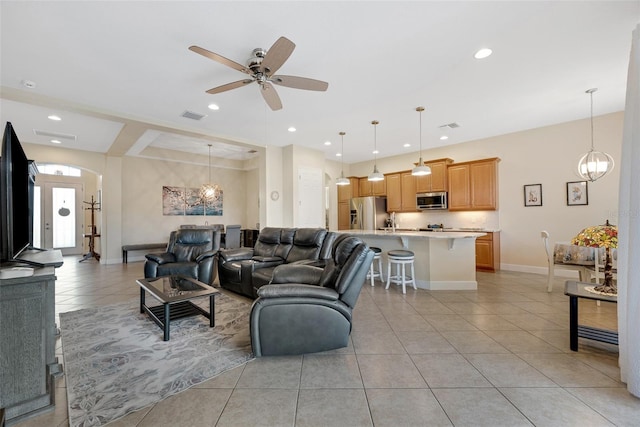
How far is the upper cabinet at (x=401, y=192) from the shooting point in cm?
739

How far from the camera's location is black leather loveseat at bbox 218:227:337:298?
3.96 metres

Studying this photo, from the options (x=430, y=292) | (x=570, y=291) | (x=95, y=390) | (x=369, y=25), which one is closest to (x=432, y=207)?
(x=430, y=292)

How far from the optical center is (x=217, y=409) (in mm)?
1704

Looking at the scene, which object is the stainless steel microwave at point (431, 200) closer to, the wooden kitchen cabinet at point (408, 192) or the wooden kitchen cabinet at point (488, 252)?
the wooden kitchen cabinet at point (408, 192)

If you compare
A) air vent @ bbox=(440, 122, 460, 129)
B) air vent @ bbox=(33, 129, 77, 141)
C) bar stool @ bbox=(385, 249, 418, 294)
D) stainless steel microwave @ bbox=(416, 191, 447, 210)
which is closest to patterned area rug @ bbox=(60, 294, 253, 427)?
bar stool @ bbox=(385, 249, 418, 294)

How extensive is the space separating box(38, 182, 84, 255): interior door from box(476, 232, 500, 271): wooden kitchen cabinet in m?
11.9

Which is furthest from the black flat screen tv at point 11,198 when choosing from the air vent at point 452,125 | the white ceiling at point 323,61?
the air vent at point 452,125

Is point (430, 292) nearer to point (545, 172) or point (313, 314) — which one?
point (313, 314)

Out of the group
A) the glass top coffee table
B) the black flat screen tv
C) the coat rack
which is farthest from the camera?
the coat rack

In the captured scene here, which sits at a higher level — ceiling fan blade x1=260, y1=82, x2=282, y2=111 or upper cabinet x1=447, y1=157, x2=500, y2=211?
ceiling fan blade x1=260, y1=82, x2=282, y2=111

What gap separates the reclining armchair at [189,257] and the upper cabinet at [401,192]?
Answer: 4.98 meters

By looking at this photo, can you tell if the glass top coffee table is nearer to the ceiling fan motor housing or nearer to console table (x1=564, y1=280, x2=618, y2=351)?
the ceiling fan motor housing

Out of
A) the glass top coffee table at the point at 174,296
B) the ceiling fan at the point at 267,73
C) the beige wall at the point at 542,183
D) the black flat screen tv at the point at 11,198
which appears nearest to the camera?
the black flat screen tv at the point at 11,198

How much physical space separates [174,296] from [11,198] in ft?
4.75
